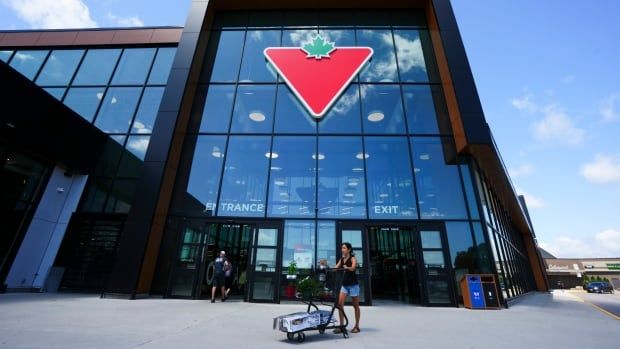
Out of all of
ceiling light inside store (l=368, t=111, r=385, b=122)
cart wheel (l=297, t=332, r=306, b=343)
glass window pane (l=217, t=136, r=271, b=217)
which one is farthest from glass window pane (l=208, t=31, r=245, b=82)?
cart wheel (l=297, t=332, r=306, b=343)

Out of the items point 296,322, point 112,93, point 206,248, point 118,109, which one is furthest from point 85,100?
point 296,322

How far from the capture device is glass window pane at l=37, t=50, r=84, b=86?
13.1 metres

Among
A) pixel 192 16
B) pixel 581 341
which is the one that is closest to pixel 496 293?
pixel 581 341

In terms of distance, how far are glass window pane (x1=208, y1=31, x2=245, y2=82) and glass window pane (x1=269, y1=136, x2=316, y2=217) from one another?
13.1 feet

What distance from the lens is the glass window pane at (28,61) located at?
1365 centimetres

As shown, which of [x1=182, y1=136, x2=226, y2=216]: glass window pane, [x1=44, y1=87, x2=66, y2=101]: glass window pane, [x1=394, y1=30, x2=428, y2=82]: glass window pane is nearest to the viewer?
[x1=182, y1=136, x2=226, y2=216]: glass window pane

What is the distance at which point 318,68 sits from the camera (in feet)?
38.9

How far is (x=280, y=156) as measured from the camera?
10344 millimetres

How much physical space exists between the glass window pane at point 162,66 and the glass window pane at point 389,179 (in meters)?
9.72

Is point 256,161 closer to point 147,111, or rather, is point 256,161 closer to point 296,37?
point 147,111

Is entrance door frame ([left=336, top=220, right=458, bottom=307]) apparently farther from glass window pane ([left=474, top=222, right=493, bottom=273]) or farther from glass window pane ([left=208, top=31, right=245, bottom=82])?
glass window pane ([left=208, top=31, right=245, bottom=82])

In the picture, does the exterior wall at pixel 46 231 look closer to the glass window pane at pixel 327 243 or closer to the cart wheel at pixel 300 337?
the glass window pane at pixel 327 243

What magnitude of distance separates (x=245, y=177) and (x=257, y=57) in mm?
5795

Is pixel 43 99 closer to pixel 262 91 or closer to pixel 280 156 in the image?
pixel 262 91
